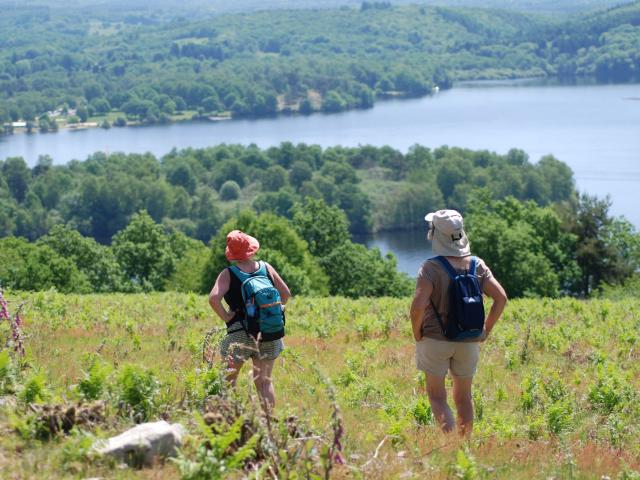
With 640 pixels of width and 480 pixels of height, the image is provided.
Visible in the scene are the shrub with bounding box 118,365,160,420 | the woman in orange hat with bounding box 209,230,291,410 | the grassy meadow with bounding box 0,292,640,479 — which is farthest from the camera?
the woman in orange hat with bounding box 209,230,291,410

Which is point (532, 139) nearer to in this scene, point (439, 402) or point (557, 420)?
point (557, 420)

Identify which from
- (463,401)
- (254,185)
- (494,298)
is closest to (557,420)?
(463,401)

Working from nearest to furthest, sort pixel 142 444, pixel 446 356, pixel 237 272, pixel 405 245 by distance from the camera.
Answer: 1. pixel 142 444
2. pixel 446 356
3. pixel 237 272
4. pixel 405 245

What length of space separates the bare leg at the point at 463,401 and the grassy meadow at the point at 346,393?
0.17 m

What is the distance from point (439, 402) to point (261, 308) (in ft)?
5.82

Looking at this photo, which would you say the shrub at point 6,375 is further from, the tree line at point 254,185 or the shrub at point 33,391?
the tree line at point 254,185

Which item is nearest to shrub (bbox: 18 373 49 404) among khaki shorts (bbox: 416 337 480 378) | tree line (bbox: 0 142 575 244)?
khaki shorts (bbox: 416 337 480 378)

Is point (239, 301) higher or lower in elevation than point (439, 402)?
higher

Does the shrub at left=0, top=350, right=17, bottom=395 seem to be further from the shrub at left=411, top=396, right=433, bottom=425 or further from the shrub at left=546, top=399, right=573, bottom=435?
the shrub at left=546, top=399, right=573, bottom=435

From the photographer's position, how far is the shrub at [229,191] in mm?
151000

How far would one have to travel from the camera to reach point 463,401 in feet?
27.0

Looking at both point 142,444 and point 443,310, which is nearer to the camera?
point 142,444

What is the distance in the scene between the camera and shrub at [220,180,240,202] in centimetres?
15100

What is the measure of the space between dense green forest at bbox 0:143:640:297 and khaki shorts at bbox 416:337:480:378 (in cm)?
3338
